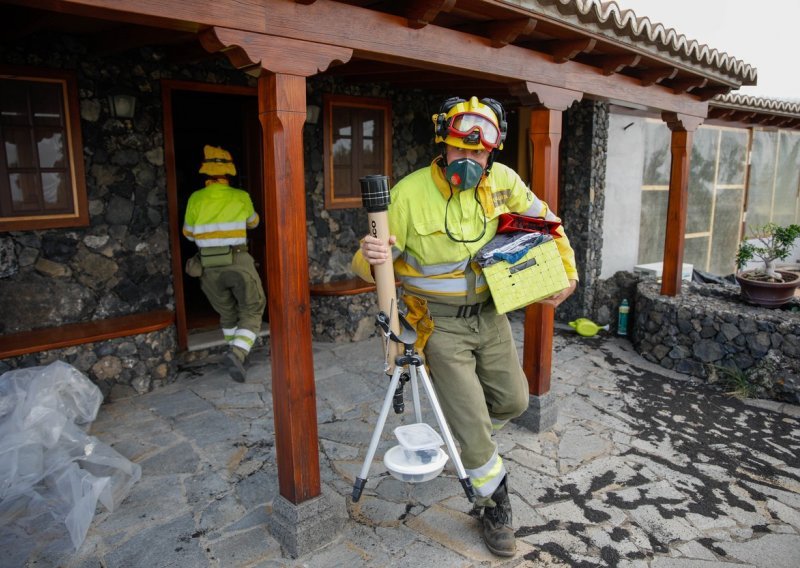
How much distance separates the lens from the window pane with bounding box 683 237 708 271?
9.52 metres

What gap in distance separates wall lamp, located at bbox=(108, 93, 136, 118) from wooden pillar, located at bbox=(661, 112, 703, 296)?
5.55 metres

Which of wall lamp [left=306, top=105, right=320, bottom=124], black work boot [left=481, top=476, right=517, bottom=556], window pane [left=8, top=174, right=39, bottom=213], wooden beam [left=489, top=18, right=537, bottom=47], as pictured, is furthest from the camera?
wall lamp [left=306, top=105, right=320, bottom=124]

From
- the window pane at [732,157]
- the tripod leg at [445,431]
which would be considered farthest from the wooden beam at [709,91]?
the tripod leg at [445,431]

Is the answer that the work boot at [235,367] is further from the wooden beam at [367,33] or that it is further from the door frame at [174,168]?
the wooden beam at [367,33]

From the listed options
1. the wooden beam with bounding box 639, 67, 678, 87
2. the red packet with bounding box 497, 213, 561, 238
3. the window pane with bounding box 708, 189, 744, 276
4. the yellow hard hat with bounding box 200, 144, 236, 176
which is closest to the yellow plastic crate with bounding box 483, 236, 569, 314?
the red packet with bounding box 497, 213, 561, 238

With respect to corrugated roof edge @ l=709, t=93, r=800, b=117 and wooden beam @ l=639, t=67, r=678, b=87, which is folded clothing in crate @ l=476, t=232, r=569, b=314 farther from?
corrugated roof edge @ l=709, t=93, r=800, b=117

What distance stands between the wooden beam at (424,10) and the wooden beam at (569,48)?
1341 mm

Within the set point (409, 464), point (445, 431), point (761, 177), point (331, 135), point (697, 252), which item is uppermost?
point (331, 135)

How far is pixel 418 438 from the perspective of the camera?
2928 mm

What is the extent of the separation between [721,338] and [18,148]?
6.62 meters

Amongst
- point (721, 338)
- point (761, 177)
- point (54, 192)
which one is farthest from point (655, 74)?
point (761, 177)

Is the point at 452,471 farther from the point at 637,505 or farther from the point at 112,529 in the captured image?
the point at 112,529

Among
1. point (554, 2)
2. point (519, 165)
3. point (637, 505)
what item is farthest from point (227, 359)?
point (519, 165)

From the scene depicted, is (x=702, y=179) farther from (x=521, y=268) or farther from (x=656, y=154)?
(x=521, y=268)
